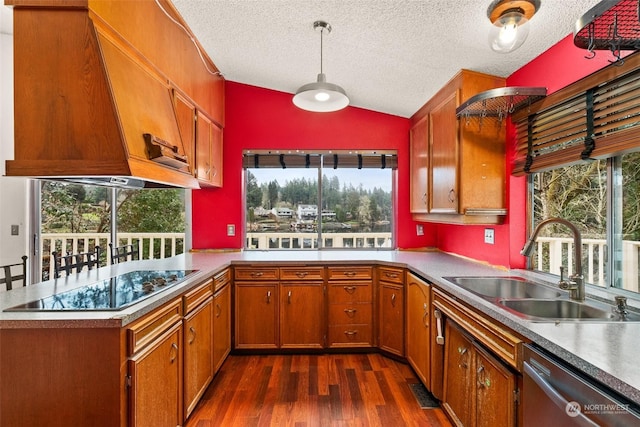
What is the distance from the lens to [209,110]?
313 cm

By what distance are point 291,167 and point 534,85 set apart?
2.40m

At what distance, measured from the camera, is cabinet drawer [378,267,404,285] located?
287 centimetres

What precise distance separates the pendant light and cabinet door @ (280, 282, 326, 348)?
161 cm

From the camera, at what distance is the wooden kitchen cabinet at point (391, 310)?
286 centimetres

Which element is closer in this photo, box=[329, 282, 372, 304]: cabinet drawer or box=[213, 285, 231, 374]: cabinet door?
box=[213, 285, 231, 374]: cabinet door

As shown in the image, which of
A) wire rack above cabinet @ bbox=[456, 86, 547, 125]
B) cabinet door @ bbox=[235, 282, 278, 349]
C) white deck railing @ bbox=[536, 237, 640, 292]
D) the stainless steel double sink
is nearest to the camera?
the stainless steel double sink

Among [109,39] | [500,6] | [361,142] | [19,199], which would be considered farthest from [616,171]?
[19,199]

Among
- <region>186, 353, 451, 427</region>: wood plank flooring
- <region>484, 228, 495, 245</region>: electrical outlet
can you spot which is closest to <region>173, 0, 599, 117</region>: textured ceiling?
<region>484, 228, 495, 245</region>: electrical outlet

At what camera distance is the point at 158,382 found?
1.64 meters

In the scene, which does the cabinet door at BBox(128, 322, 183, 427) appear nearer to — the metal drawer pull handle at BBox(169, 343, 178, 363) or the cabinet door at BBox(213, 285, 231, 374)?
the metal drawer pull handle at BBox(169, 343, 178, 363)

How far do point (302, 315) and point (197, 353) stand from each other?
1089 mm

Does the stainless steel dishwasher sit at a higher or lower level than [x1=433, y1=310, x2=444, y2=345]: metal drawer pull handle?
higher

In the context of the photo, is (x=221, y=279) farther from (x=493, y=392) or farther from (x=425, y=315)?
(x=493, y=392)

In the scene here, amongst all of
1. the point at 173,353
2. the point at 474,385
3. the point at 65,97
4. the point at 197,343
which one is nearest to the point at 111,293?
the point at 173,353
